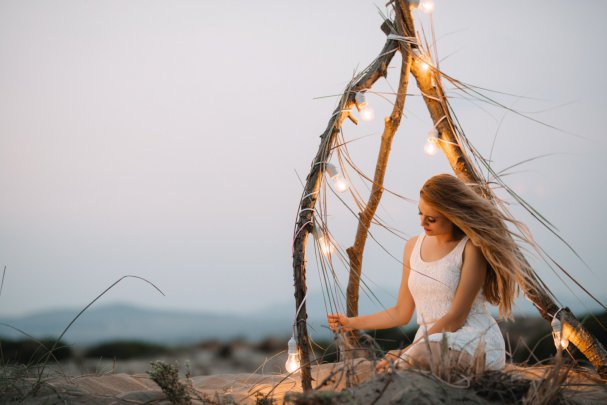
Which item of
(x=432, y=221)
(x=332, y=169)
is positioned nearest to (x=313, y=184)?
(x=332, y=169)

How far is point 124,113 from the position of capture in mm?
7602

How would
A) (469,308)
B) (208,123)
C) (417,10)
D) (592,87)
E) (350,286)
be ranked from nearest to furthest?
(469,308) → (417,10) → (350,286) → (592,87) → (208,123)

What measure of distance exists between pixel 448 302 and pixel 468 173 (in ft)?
2.88

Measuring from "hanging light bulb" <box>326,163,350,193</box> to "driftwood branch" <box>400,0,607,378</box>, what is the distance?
2.44ft

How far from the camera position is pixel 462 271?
267 centimetres

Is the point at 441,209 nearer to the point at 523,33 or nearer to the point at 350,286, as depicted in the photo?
the point at 350,286

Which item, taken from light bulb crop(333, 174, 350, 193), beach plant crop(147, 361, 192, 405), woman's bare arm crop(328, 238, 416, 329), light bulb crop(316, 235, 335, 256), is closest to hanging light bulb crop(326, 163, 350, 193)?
light bulb crop(333, 174, 350, 193)

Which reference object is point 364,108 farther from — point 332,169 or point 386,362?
point 386,362

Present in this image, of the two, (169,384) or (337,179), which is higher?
(337,179)

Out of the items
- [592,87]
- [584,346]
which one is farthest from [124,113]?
[584,346]

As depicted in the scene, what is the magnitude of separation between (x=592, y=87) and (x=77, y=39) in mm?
6021

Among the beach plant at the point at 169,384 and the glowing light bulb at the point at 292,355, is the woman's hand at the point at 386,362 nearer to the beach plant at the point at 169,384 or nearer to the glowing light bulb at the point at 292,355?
the glowing light bulb at the point at 292,355

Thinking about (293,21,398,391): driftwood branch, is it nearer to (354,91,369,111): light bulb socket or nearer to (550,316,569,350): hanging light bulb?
(354,91,369,111): light bulb socket

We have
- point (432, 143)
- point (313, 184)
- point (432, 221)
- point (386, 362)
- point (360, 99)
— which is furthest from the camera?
point (432, 143)
